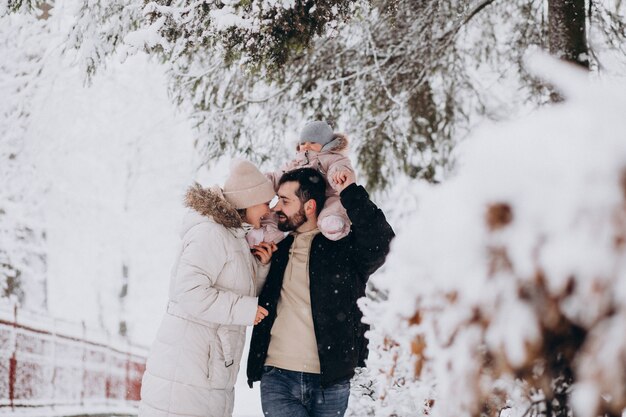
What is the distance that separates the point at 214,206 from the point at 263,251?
34 centimetres

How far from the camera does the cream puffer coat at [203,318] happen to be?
289 centimetres

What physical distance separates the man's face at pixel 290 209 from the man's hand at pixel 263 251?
0.36 ft

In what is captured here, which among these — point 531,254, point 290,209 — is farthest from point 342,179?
point 531,254

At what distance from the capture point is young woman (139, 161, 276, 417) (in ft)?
9.51

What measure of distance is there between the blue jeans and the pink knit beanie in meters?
0.82

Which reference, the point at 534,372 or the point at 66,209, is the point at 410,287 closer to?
the point at 534,372

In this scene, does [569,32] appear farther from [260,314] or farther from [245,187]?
[260,314]

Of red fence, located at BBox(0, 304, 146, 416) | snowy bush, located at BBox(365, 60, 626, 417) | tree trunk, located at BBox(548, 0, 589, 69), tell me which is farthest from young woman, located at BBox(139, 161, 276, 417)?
red fence, located at BBox(0, 304, 146, 416)

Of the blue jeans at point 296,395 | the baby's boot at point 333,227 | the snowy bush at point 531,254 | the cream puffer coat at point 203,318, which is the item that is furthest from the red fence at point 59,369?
the snowy bush at point 531,254

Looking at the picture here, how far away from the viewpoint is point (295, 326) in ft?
9.88

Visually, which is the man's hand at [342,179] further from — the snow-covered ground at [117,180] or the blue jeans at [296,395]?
the snow-covered ground at [117,180]

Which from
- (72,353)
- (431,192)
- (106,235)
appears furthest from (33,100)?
(106,235)

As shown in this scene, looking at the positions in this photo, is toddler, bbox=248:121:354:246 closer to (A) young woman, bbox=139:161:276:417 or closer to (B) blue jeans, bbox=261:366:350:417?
(A) young woman, bbox=139:161:276:417

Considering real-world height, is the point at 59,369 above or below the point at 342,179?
above
